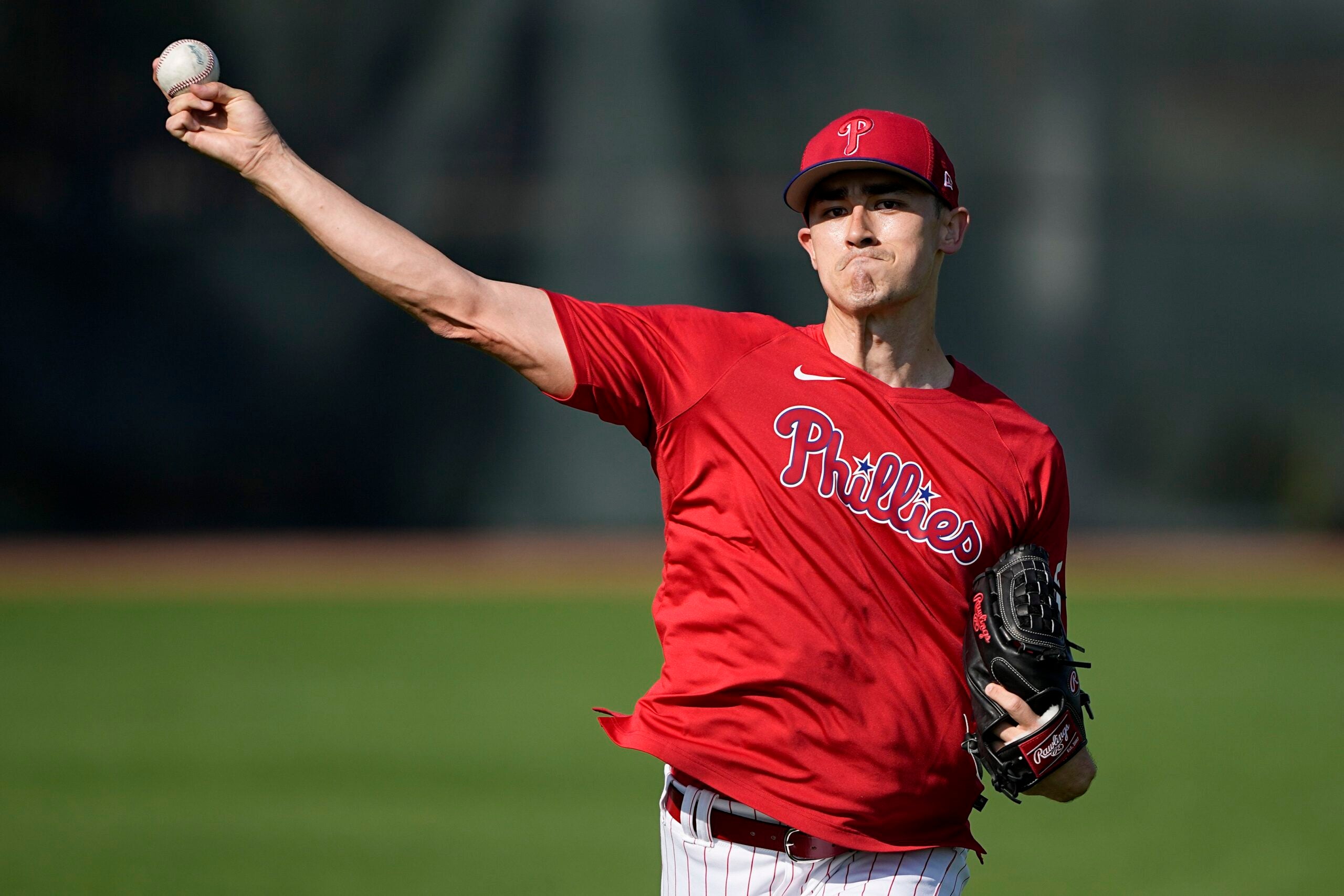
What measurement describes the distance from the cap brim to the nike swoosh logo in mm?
332

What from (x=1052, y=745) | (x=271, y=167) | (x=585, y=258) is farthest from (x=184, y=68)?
(x=585, y=258)

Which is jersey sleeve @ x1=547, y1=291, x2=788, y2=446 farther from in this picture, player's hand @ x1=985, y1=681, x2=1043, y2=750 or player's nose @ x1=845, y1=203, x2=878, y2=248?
player's hand @ x1=985, y1=681, x2=1043, y2=750

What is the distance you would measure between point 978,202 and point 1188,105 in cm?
204

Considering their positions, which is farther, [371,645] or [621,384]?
[371,645]

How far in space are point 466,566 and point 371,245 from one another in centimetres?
985

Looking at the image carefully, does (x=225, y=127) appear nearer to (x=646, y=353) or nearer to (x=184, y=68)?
(x=184, y=68)

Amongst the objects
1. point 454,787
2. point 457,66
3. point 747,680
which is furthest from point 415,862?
Answer: point 457,66

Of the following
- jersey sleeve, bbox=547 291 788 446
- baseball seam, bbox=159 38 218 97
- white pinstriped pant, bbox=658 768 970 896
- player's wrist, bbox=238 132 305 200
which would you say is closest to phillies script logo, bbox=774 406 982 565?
jersey sleeve, bbox=547 291 788 446

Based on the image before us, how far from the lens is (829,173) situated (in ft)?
9.46

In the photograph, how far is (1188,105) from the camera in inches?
477

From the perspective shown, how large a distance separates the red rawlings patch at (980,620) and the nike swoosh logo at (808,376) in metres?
0.53

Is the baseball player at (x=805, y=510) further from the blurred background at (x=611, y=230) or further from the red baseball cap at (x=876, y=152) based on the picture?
the blurred background at (x=611, y=230)

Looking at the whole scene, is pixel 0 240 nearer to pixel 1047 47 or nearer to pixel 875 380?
pixel 1047 47

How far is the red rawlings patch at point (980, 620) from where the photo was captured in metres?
2.68
